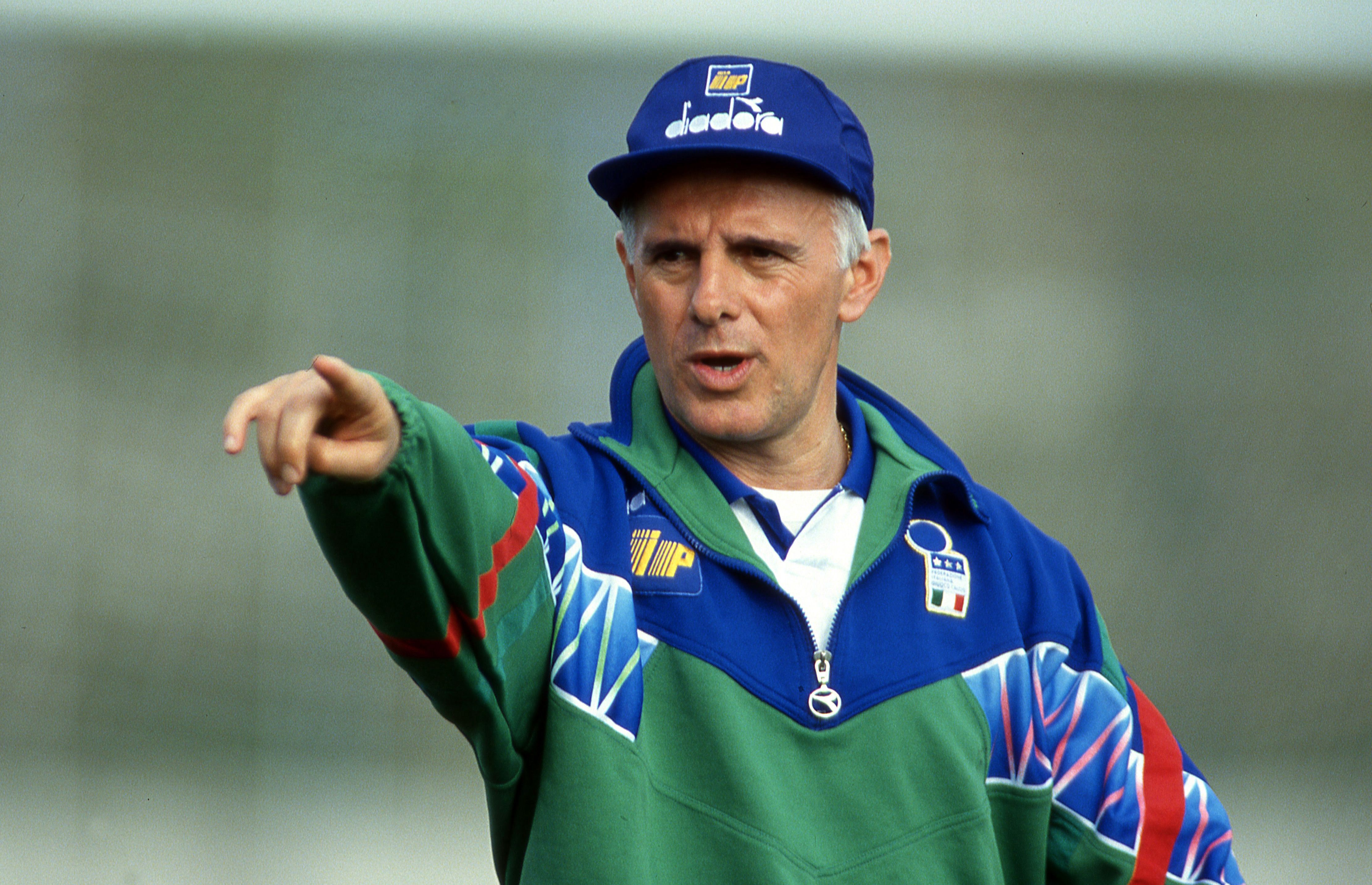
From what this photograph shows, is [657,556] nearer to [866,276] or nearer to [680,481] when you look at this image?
[680,481]

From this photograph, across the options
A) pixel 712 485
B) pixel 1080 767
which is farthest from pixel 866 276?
pixel 1080 767

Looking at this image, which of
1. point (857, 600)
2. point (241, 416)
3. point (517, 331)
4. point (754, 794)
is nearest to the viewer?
point (241, 416)

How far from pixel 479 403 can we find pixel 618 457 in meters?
1.70

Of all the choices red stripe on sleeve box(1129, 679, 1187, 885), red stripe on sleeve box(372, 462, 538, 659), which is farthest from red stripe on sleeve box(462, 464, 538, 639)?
red stripe on sleeve box(1129, 679, 1187, 885)

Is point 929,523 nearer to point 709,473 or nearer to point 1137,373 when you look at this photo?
point 709,473

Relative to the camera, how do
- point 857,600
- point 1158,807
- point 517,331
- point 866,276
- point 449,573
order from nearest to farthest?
point 449,573, point 857,600, point 1158,807, point 866,276, point 517,331

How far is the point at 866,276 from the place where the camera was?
5.34 feet

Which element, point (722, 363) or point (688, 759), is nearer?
point (688, 759)

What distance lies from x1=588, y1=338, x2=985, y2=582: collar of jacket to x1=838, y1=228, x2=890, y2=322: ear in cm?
12

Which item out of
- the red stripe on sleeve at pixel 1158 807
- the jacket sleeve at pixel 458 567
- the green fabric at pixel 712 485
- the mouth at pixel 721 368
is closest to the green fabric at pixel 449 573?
the jacket sleeve at pixel 458 567

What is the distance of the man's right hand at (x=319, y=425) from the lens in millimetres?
824

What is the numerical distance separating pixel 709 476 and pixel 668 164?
1.06 feet

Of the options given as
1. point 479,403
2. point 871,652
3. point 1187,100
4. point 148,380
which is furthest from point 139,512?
point 1187,100

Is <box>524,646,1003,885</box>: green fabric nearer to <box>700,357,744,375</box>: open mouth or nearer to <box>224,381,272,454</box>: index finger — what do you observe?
<box>700,357,744,375</box>: open mouth
